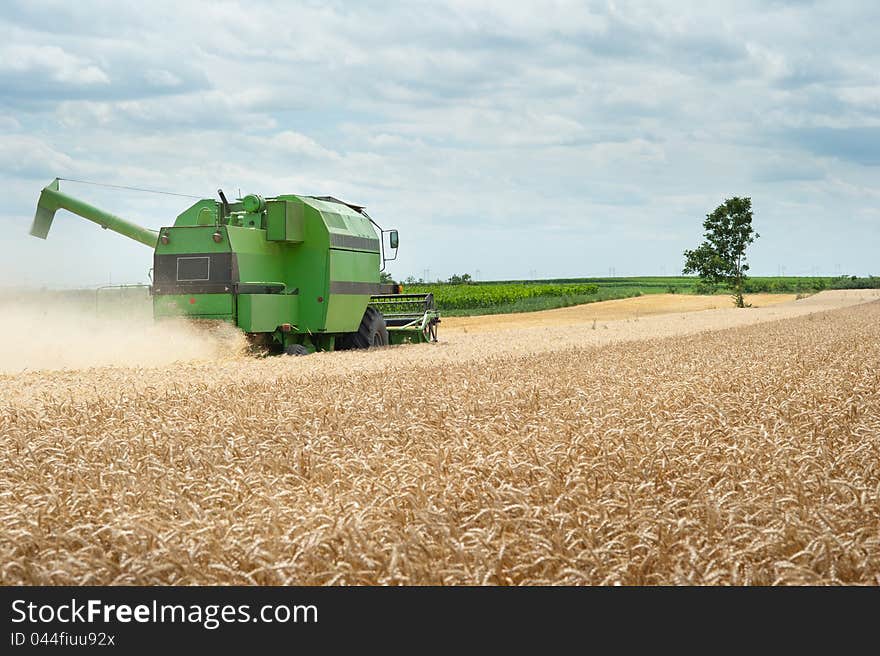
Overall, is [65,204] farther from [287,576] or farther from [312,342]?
[287,576]

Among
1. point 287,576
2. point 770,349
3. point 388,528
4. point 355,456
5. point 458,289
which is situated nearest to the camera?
point 287,576

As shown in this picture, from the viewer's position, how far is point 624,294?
72.1 meters

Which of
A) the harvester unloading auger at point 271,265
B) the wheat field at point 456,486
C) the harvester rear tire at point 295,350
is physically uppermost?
the harvester unloading auger at point 271,265

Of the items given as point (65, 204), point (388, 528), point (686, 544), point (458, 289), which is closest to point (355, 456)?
point (388, 528)

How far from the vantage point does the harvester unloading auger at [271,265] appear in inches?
672

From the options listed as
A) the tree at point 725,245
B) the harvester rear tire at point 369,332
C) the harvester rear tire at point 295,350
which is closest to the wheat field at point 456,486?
the harvester rear tire at point 295,350

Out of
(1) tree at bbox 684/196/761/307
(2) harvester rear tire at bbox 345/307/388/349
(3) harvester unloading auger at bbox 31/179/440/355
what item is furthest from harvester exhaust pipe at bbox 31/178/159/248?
Answer: (1) tree at bbox 684/196/761/307

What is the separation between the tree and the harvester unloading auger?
42693 millimetres

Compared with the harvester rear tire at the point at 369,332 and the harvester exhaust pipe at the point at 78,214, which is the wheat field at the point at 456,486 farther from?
the harvester rear tire at the point at 369,332

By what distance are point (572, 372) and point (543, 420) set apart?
13.0 feet

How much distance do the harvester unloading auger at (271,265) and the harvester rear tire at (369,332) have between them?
0.02m

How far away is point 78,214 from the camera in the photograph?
754 inches

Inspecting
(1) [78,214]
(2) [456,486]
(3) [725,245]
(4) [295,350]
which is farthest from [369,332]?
(3) [725,245]

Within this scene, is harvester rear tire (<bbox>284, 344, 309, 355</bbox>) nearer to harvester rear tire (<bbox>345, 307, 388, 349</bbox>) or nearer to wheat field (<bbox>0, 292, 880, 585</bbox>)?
harvester rear tire (<bbox>345, 307, 388, 349</bbox>)
